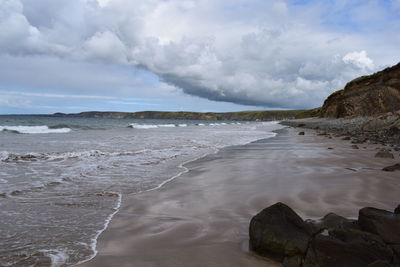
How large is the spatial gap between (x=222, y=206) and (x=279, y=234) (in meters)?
2.03

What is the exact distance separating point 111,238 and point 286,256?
80.8 inches

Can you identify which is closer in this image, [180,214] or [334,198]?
[180,214]

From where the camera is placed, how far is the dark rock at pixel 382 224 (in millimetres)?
2846

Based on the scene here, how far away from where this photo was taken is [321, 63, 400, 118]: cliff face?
3539 centimetres

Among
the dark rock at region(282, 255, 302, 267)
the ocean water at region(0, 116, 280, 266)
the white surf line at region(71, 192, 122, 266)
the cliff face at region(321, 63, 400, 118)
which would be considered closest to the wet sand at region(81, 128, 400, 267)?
the white surf line at region(71, 192, 122, 266)

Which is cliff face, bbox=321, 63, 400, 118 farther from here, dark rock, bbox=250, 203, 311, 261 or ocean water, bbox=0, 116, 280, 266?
dark rock, bbox=250, 203, 311, 261

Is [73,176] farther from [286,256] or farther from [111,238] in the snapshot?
[286,256]

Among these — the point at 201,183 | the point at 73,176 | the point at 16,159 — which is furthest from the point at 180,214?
the point at 16,159

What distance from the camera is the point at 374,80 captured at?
40.1 metres

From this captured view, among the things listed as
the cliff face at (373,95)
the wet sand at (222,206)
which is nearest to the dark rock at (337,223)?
the wet sand at (222,206)

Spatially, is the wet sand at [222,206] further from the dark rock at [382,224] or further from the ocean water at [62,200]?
the dark rock at [382,224]

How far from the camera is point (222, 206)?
16.1ft

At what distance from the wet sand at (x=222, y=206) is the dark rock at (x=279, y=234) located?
128 mm

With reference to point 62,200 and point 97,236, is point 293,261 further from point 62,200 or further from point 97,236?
point 62,200
